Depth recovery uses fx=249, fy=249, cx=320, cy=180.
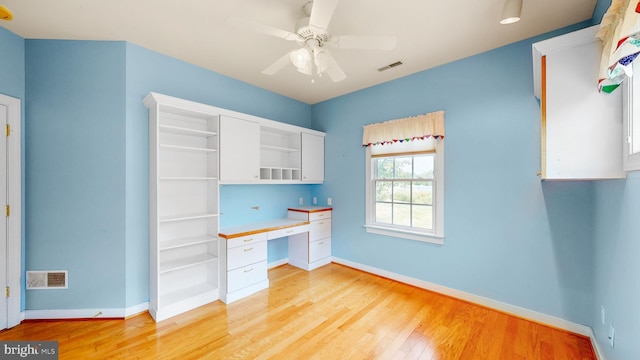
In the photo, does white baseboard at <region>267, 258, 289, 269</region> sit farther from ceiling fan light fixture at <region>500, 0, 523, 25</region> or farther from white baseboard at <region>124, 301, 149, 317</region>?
ceiling fan light fixture at <region>500, 0, 523, 25</region>

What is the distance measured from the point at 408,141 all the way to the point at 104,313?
384 centimetres

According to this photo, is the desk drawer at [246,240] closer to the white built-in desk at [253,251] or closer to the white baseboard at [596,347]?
the white built-in desk at [253,251]

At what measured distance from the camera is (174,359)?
1915mm

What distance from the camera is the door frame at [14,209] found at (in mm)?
2258

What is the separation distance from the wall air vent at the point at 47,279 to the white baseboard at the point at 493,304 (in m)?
3.41

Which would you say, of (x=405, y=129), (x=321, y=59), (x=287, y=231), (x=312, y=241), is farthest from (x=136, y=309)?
(x=405, y=129)

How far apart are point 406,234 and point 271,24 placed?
2.80 m

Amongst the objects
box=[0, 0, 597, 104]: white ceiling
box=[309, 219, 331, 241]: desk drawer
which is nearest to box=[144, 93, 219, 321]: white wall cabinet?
box=[0, 0, 597, 104]: white ceiling

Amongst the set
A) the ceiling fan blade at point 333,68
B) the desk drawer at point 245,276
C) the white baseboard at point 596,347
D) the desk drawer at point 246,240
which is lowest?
the white baseboard at point 596,347

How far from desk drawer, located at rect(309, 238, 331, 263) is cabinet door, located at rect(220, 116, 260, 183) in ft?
4.54

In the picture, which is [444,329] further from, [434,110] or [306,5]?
[306,5]

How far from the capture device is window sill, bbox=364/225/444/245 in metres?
2.98

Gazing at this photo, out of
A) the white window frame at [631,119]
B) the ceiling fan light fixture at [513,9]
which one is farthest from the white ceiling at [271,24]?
the white window frame at [631,119]

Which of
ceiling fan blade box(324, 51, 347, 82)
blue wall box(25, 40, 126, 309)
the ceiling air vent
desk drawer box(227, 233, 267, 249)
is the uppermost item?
the ceiling air vent
